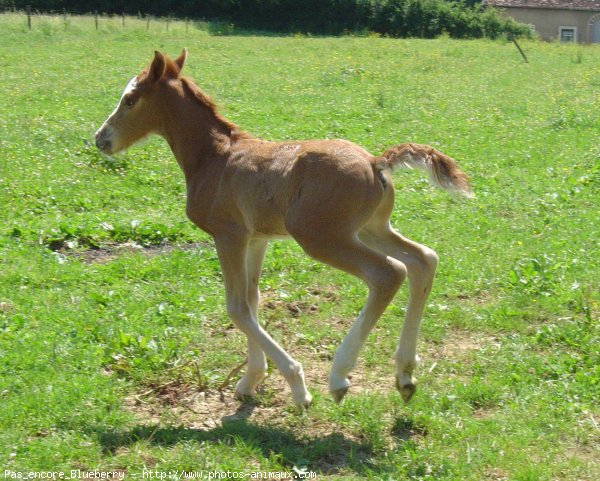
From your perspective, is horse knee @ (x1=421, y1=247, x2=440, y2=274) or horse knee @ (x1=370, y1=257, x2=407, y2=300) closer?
horse knee @ (x1=370, y1=257, x2=407, y2=300)

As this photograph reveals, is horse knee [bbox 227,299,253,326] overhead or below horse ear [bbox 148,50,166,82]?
below

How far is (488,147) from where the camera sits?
1294cm

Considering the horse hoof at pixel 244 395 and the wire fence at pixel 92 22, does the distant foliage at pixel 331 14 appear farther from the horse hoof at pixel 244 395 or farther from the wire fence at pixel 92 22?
the horse hoof at pixel 244 395

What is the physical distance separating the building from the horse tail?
51.3 metres

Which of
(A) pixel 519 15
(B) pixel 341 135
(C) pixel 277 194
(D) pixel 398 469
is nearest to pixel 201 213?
(C) pixel 277 194

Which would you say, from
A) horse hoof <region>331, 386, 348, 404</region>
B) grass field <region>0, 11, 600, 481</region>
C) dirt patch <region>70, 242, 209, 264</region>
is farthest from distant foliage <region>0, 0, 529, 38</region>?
horse hoof <region>331, 386, 348, 404</region>

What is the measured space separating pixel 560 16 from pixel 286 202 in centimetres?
5319

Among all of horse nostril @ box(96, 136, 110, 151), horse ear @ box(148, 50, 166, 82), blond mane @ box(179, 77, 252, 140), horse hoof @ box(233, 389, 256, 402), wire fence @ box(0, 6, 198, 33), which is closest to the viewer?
horse hoof @ box(233, 389, 256, 402)

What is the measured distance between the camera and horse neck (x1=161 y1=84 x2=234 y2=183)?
5902 mm

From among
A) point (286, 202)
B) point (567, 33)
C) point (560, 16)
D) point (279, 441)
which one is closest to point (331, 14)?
point (560, 16)

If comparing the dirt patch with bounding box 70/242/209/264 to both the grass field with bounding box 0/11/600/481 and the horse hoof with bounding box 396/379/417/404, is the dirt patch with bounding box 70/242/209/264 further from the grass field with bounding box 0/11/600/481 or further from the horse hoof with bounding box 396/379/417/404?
the horse hoof with bounding box 396/379/417/404

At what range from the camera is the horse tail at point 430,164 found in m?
5.13

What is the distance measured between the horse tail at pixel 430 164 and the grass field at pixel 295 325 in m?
1.30

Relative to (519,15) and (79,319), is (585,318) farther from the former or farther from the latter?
(519,15)
